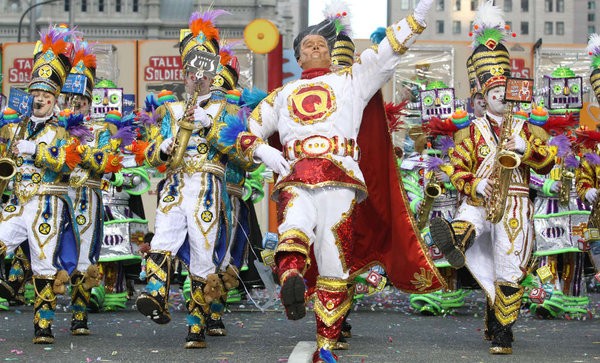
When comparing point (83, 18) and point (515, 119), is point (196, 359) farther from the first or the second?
point (83, 18)

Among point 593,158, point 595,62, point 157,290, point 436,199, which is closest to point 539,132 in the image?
point 593,158

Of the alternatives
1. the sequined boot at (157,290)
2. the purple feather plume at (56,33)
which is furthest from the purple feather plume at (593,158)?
the purple feather plume at (56,33)

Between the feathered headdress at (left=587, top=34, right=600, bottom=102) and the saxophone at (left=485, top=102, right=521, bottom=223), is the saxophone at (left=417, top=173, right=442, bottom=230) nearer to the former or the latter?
the feathered headdress at (left=587, top=34, right=600, bottom=102)

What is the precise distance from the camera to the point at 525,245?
9203 millimetres

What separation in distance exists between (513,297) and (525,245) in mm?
388

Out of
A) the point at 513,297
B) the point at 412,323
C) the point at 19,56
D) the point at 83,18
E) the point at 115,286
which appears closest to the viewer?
the point at 513,297

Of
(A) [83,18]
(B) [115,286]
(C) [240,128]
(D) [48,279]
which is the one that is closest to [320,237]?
(C) [240,128]

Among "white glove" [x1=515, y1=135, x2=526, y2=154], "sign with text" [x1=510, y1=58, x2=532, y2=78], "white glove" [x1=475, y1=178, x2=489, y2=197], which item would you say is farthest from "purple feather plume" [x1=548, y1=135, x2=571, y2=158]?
"sign with text" [x1=510, y1=58, x2=532, y2=78]

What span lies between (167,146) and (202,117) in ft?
1.04

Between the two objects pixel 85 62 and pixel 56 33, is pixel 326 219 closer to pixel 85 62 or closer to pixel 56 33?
pixel 56 33

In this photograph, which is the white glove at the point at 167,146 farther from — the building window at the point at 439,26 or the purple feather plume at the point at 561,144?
the building window at the point at 439,26

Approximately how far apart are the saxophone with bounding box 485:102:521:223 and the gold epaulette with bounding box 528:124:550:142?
29 centimetres

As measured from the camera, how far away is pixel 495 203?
29.7 feet

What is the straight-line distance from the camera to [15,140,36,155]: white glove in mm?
9430
